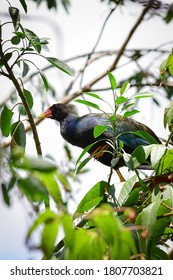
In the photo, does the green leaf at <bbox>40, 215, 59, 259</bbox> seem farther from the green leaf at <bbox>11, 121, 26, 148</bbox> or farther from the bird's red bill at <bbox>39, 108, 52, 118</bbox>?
the bird's red bill at <bbox>39, 108, 52, 118</bbox>

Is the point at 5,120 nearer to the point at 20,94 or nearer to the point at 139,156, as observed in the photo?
the point at 20,94

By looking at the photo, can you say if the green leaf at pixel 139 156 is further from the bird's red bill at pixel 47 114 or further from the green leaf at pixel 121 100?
the bird's red bill at pixel 47 114

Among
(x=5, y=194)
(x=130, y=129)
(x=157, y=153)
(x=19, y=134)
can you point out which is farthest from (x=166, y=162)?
(x=130, y=129)

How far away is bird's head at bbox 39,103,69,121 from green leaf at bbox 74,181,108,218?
172cm

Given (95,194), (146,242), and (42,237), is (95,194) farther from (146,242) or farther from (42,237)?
(42,237)

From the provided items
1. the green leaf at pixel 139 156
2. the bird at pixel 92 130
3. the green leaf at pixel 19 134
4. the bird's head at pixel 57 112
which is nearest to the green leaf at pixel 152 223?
the green leaf at pixel 139 156

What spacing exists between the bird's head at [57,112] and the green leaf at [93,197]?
1.72 metres

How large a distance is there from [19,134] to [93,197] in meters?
0.26

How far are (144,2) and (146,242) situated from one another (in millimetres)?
1226

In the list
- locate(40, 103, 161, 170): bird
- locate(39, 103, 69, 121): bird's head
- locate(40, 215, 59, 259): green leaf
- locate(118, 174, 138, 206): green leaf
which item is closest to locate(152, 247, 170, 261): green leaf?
locate(118, 174, 138, 206): green leaf
